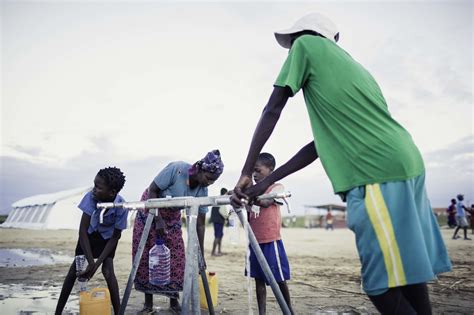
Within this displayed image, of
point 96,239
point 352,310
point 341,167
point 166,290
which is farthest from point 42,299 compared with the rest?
point 341,167

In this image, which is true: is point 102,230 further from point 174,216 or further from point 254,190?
point 254,190

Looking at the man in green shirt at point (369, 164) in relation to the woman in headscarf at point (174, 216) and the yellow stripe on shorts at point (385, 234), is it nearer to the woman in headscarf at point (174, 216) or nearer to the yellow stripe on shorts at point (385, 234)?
the yellow stripe on shorts at point (385, 234)

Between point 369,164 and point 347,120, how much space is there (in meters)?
0.25

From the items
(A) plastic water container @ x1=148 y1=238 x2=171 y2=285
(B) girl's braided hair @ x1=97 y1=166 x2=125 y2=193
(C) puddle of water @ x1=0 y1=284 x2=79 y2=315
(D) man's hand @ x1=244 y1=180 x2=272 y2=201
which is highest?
(B) girl's braided hair @ x1=97 y1=166 x2=125 y2=193

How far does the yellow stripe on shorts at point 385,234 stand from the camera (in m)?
1.61

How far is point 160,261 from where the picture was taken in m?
4.32

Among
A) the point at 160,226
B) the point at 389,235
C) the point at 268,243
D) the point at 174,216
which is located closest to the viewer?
the point at 389,235

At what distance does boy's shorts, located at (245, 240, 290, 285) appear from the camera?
148 inches

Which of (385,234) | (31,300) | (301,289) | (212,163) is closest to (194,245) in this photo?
(385,234)

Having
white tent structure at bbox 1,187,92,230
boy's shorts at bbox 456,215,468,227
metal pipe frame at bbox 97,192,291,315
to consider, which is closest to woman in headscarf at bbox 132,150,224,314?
metal pipe frame at bbox 97,192,291,315

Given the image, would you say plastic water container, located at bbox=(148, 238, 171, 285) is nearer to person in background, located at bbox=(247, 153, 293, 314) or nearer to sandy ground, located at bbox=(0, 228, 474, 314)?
sandy ground, located at bbox=(0, 228, 474, 314)

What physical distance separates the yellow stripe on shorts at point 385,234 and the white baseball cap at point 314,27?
3.14 feet

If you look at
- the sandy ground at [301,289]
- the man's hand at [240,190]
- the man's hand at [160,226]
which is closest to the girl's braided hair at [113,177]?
the man's hand at [160,226]

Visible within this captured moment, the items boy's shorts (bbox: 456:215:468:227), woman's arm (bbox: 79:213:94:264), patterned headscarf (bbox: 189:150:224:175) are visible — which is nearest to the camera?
woman's arm (bbox: 79:213:94:264)
